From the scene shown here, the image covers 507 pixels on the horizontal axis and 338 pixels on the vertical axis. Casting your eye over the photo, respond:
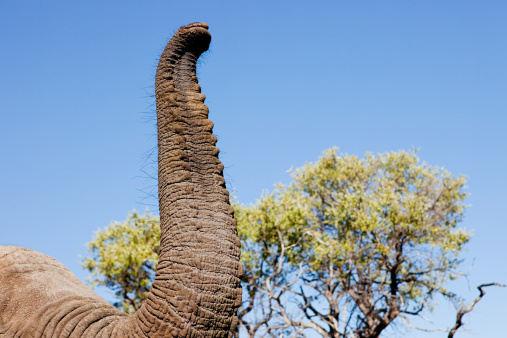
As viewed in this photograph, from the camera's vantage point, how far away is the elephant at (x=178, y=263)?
2477mm

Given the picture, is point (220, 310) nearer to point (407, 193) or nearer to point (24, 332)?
point (24, 332)

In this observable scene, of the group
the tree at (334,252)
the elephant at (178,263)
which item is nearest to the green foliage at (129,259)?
the tree at (334,252)

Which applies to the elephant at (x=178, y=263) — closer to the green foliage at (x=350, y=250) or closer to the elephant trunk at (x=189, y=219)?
the elephant trunk at (x=189, y=219)

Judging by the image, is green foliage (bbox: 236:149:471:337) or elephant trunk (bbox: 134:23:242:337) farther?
green foliage (bbox: 236:149:471:337)

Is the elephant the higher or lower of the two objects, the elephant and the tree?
the lower

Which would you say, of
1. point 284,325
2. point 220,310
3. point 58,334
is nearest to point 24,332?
point 58,334

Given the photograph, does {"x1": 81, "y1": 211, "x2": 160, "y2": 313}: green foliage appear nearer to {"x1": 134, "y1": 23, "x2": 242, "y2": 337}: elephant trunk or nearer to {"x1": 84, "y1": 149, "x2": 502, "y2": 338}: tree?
{"x1": 84, "y1": 149, "x2": 502, "y2": 338}: tree

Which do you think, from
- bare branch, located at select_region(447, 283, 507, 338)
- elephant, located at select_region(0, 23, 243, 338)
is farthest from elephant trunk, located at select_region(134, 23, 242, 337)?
bare branch, located at select_region(447, 283, 507, 338)

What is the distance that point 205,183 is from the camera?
2.77m

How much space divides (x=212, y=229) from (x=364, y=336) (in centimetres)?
1832

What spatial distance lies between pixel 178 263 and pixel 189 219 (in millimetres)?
210

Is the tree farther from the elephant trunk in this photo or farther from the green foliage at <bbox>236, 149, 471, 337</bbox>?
the elephant trunk

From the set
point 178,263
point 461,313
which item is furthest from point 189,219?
point 461,313

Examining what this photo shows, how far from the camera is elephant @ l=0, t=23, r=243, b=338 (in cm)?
248
